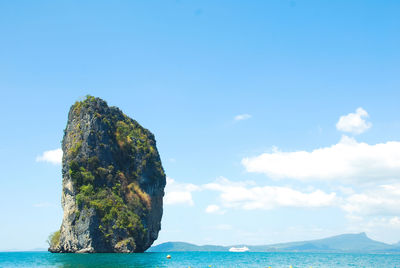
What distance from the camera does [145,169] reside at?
9969 centimetres

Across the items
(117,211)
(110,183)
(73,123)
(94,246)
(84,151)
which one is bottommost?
(94,246)

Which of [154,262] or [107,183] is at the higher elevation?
[107,183]

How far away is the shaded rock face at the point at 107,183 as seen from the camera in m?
80.9

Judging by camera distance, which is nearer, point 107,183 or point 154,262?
point 154,262

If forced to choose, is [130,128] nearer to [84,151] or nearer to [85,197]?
[84,151]

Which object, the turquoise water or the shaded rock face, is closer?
the turquoise water

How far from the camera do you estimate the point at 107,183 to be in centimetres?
9075

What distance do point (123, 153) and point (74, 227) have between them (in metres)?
25.3

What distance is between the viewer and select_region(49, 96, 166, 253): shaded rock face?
80938 millimetres

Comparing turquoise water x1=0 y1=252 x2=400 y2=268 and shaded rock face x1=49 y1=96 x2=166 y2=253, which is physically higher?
shaded rock face x1=49 y1=96 x2=166 y2=253

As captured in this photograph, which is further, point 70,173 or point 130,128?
point 130,128

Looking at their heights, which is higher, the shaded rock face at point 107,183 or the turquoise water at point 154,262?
the shaded rock face at point 107,183

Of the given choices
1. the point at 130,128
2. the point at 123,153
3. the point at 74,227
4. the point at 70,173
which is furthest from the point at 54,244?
the point at 130,128

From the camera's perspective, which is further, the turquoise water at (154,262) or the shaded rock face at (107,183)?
the shaded rock face at (107,183)
